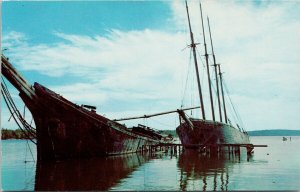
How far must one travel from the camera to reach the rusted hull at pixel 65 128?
79.7ft

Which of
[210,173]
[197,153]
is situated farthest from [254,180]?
[197,153]

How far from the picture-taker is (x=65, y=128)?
25266 mm

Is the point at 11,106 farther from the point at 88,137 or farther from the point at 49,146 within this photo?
the point at 88,137

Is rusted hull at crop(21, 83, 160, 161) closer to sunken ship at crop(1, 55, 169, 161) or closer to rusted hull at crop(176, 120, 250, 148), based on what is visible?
sunken ship at crop(1, 55, 169, 161)

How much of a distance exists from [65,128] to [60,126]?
40cm

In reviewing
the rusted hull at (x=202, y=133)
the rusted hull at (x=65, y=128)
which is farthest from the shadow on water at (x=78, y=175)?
the rusted hull at (x=202, y=133)

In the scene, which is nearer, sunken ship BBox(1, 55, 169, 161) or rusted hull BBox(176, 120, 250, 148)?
sunken ship BBox(1, 55, 169, 161)

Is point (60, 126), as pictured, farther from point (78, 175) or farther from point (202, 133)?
point (202, 133)

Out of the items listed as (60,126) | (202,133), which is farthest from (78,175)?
(202,133)

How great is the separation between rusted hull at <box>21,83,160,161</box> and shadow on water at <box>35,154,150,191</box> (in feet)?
3.21

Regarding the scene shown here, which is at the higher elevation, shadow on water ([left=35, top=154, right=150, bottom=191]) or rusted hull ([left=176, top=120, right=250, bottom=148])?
rusted hull ([left=176, top=120, right=250, bottom=148])

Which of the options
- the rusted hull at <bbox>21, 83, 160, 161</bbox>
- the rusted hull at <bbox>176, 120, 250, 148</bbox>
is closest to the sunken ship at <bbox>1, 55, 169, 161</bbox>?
the rusted hull at <bbox>21, 83, 160, 161</bbox>

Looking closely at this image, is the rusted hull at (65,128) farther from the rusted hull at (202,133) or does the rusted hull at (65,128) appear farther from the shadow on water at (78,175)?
the rusted hull at (202,133)

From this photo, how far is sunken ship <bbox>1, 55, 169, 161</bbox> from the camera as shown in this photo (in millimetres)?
23648
